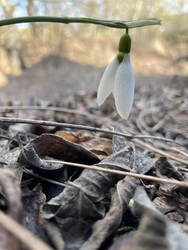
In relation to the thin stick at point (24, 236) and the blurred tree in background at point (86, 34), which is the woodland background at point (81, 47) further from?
the thin stick at point (24, 236)

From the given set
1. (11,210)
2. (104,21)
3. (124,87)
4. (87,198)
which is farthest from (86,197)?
(104,21)

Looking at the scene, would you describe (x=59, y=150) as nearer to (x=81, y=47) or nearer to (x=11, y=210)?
(x=11, y=210)

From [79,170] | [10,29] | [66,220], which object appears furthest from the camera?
[10,29]

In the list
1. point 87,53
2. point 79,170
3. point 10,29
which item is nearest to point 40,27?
point 10,29

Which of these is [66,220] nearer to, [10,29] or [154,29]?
[10,29]

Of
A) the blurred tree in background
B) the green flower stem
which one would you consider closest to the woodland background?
the blurred tree in background

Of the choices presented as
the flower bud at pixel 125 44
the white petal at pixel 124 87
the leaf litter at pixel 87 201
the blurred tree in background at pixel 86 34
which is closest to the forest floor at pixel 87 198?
the leaf litter at pixel 87 201
